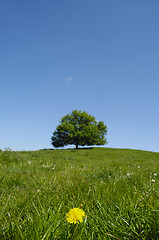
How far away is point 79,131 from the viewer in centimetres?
6209

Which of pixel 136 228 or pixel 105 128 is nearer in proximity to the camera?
pixel 136 228

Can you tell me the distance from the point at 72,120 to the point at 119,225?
209ft

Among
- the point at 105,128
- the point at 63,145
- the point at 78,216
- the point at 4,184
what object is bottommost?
the point at 4,184

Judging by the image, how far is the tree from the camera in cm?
6166

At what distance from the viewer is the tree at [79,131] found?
202 feet

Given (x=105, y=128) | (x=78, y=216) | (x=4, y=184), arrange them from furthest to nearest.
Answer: (x=105, y=128) < (x=4, y=184) < (x=78, y=216)

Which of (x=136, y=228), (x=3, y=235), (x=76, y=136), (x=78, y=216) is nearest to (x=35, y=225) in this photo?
(x=3, y=235)

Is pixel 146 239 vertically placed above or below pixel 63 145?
below

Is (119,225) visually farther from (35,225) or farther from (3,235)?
(3,235)

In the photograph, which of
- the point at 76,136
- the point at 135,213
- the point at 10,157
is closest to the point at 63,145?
the point at 76,136

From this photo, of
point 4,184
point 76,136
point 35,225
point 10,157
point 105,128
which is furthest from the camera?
point 105,128

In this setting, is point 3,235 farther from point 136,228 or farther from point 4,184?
point 4,184

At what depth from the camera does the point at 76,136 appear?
204ft

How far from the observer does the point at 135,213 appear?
6.95 ft
